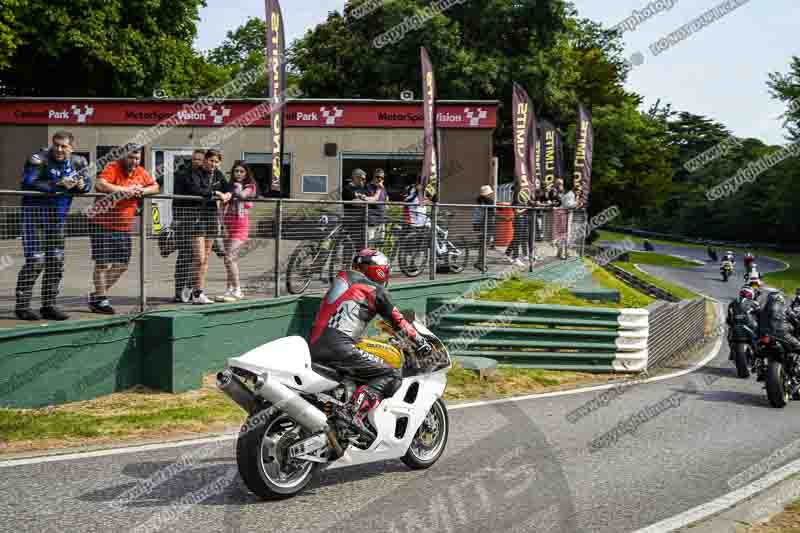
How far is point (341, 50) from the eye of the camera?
44750 mm

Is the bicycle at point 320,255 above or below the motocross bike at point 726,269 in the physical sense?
above

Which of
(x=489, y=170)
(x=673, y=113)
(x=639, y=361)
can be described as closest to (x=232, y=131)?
(x=489, y=170)

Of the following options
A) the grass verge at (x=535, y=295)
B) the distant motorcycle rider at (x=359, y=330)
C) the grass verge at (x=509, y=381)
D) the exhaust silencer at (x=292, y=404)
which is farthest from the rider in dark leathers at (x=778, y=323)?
the exhaust silencer at (x=292, y=404)

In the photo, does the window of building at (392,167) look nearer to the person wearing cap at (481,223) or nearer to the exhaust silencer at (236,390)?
the person wearing cap at (481,223)

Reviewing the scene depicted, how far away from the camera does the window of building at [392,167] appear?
84.0ft

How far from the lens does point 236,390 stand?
5965 millimetres

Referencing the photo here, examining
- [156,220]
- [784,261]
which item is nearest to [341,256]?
[156,220]

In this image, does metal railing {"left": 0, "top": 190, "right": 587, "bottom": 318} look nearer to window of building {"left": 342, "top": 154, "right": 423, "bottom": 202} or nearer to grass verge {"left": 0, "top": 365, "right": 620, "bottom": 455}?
grass verge {"left": 0, "top": 365, "right": 620, "bottom": 455}

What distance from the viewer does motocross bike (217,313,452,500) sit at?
5.91m

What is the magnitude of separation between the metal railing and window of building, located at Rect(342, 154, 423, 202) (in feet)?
32.5

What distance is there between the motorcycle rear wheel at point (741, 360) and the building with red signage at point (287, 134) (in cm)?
1234

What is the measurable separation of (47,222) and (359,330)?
3564 mm

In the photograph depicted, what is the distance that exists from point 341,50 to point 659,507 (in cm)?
4077

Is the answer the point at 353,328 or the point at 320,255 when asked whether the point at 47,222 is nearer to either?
the point at 353,328
